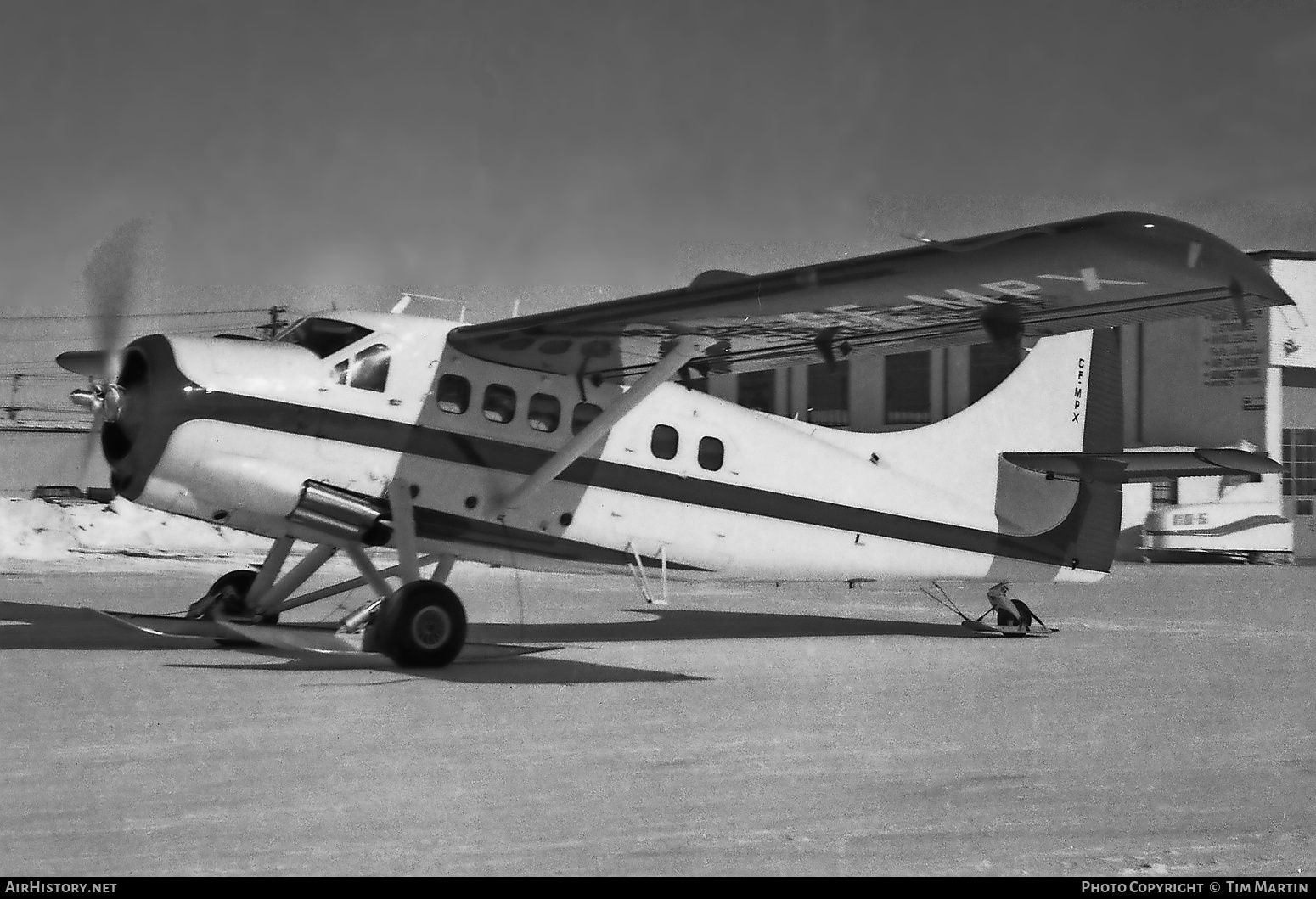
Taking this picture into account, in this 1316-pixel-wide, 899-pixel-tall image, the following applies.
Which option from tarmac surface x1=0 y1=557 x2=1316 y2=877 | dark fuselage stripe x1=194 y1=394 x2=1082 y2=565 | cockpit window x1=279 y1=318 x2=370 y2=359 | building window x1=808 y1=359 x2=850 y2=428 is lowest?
tarmac surface x1=0 y1=557 x2=1316 y2=877

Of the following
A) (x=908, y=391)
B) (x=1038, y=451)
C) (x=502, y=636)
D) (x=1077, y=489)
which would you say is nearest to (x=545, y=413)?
(x=502, y=636)

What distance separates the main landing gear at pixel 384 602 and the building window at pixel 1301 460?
3712 cm

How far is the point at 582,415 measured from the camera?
1149cm

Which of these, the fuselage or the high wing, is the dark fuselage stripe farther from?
the high wing

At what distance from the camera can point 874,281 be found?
864 centimetres

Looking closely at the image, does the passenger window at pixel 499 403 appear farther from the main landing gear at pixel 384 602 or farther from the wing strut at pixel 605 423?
the main landing gear at pixel 384 602

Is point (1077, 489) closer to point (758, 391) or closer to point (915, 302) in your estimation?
point (915, 302)

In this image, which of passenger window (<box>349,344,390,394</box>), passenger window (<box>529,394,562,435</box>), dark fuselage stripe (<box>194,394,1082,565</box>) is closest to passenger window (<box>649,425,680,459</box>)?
dark fuselage stripe (<box>194,394,1082,565</box>)

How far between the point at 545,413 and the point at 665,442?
1240 mm

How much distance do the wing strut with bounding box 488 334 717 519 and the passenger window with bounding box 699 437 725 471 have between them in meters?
1.31

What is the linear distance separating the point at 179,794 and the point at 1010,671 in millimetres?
7154

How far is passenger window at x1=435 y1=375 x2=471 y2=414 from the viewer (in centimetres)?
1078

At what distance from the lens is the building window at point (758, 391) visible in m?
48.8
